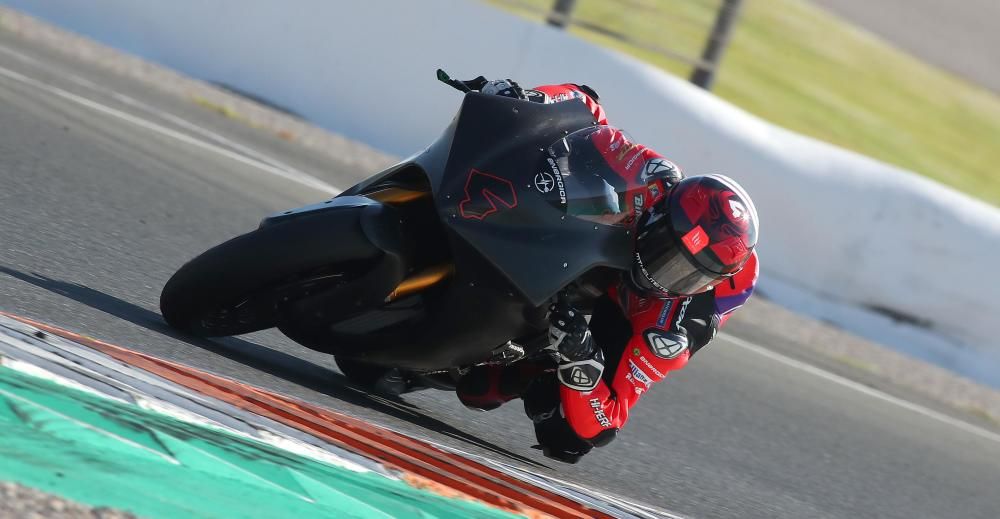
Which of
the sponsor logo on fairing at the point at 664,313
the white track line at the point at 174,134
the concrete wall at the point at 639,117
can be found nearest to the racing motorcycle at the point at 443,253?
the sponsor logo on fairing at the point at 664,313

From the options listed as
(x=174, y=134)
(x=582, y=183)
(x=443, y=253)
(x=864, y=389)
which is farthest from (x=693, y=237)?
(x=174, y=134)

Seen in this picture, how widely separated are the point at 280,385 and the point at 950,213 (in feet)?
21.5

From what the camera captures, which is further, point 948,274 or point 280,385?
point 948,274

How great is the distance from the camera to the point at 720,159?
10203 millimetres

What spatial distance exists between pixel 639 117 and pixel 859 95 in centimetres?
1257

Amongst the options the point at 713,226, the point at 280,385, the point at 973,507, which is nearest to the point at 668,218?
the point at 713,226

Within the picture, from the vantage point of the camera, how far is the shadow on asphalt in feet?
14.6

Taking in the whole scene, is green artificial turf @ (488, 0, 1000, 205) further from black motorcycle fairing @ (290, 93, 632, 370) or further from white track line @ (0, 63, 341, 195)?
black motorcycle fairing @ (290, 93, 632, 370)

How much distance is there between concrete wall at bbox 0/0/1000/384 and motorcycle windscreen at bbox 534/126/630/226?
5.84 m

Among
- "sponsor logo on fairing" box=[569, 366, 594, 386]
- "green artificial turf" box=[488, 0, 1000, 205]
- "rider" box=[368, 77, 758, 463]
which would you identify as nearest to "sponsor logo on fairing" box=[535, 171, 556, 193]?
"rider" box=[368, 77, 758, 463]

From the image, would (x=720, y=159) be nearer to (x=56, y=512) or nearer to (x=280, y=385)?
(x=280, y=385)

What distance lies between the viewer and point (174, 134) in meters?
9.04

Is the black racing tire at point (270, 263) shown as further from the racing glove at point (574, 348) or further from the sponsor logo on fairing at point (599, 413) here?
the sponsor logo on fairing at point (599, 413)

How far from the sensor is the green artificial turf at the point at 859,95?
19.5 meters
